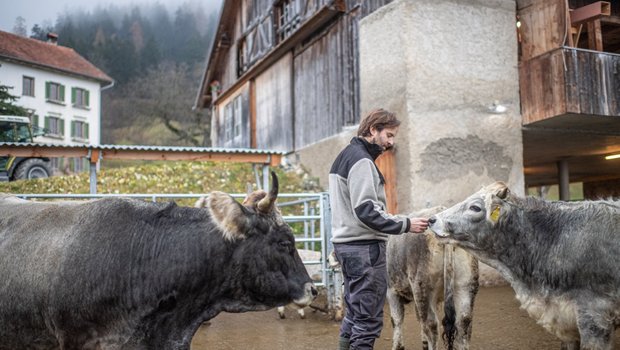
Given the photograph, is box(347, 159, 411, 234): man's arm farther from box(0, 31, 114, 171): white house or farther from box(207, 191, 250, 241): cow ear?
box(0, 31, 114, 171): white house

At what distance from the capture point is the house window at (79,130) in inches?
1259

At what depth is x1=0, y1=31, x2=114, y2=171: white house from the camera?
68.0 ft

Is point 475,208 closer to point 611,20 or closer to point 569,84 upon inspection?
point 569,84

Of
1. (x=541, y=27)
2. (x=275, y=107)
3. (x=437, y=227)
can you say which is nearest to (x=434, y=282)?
(x=437, y=227)

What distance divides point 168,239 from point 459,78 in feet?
26.4

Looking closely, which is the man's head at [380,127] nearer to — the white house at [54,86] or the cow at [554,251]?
the cow at [554,251]

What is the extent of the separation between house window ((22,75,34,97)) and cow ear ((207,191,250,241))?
21.6m

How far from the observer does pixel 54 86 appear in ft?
94.6

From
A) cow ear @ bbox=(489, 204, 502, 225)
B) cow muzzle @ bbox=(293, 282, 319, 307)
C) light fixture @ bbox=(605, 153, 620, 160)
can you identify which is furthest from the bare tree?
cow muzzle @ bbox=(293, 282, 319, 307)

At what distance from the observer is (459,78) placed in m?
10.1

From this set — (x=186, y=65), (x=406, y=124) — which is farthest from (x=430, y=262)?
(x=186, y=65)

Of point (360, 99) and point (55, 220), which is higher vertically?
point (360, 99)

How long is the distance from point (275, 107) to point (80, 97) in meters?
20.2

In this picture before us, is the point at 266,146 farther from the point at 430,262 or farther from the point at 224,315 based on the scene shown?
the point at 430,262
